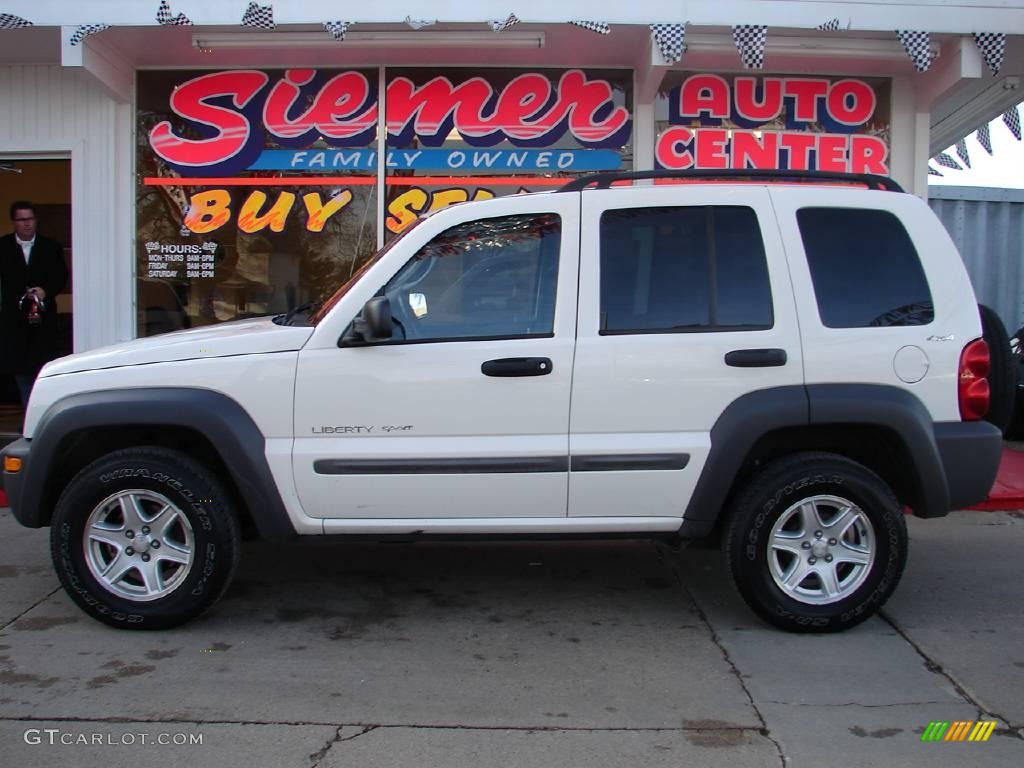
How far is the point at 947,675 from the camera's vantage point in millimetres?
3859

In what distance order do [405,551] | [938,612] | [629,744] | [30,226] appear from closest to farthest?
1. [629,744]
2. [938,612]
3. [405,551]
4. [30,226]

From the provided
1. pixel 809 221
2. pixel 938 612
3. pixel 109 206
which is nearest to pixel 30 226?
pixel 109 206

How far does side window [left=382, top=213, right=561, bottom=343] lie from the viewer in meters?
4.14

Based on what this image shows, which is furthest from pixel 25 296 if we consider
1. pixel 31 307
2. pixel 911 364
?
pixel 911 364

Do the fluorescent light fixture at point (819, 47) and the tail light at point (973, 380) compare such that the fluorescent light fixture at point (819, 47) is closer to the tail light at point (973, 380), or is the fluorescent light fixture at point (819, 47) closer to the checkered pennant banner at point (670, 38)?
the checkered pennant banner at point (670, 38)

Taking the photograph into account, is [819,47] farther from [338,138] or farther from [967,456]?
[967,456]

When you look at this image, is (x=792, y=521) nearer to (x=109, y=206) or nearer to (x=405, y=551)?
(x=405, y=551)

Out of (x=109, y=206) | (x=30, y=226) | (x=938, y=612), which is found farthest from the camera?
(x=109, y=206)

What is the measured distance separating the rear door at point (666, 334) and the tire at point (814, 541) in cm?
35

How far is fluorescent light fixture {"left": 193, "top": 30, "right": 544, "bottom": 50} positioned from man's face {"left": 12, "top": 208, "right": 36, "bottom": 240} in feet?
6.55

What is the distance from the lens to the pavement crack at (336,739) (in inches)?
123

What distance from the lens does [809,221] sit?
168 inches

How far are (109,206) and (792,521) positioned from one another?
6.82 meters

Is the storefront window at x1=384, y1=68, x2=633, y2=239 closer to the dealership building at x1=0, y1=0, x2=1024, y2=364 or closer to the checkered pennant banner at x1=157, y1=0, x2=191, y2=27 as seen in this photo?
the dealership building at x1=0, y1=0, x2=1024, y2=364
